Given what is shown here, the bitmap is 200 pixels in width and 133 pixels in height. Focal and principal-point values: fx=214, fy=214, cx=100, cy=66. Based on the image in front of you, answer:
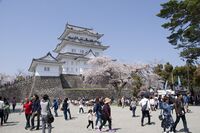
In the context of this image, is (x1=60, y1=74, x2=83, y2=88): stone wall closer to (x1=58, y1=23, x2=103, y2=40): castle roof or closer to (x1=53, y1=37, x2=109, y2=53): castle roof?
(x1=53, y1=37, x2=109, y2=53): castle roof

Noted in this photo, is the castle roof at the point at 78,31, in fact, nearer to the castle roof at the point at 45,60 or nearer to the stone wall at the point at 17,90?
the castle roof at the point at 45,60

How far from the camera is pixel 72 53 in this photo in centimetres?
5284

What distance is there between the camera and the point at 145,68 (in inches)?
1655

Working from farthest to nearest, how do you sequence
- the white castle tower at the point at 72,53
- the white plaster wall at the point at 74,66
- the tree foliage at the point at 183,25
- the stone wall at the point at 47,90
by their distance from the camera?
the white plaster wall at the point at 74,66 → the white castle tower at the point at 72,53 → the stone wall at the point at 47,90 → the tree foliage at the point at 183,25

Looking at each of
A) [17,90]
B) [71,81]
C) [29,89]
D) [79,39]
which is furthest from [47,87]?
[79,39]

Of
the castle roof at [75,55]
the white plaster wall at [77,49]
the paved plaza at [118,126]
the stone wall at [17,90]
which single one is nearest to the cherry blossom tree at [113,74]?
the castle roof at [75,55]

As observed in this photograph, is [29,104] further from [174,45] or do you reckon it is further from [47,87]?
[47,87]

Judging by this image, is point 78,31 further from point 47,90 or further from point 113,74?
point 113,74

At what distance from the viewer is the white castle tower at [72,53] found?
146 feet

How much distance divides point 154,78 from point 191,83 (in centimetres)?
1052

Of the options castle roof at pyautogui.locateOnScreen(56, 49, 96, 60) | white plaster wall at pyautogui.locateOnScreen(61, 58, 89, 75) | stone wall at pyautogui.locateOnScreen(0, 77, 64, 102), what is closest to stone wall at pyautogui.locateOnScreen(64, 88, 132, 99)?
stone wall at pyautogui.locateOnScreen(0, 77, 64, 102)

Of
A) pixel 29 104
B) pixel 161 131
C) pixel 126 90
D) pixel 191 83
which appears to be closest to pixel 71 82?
pixel 126 90

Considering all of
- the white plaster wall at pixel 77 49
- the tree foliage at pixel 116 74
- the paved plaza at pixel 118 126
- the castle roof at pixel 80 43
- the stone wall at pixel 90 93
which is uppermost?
the castle roof at pixel 80 43

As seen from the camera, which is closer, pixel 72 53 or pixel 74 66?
pixel 74 66
